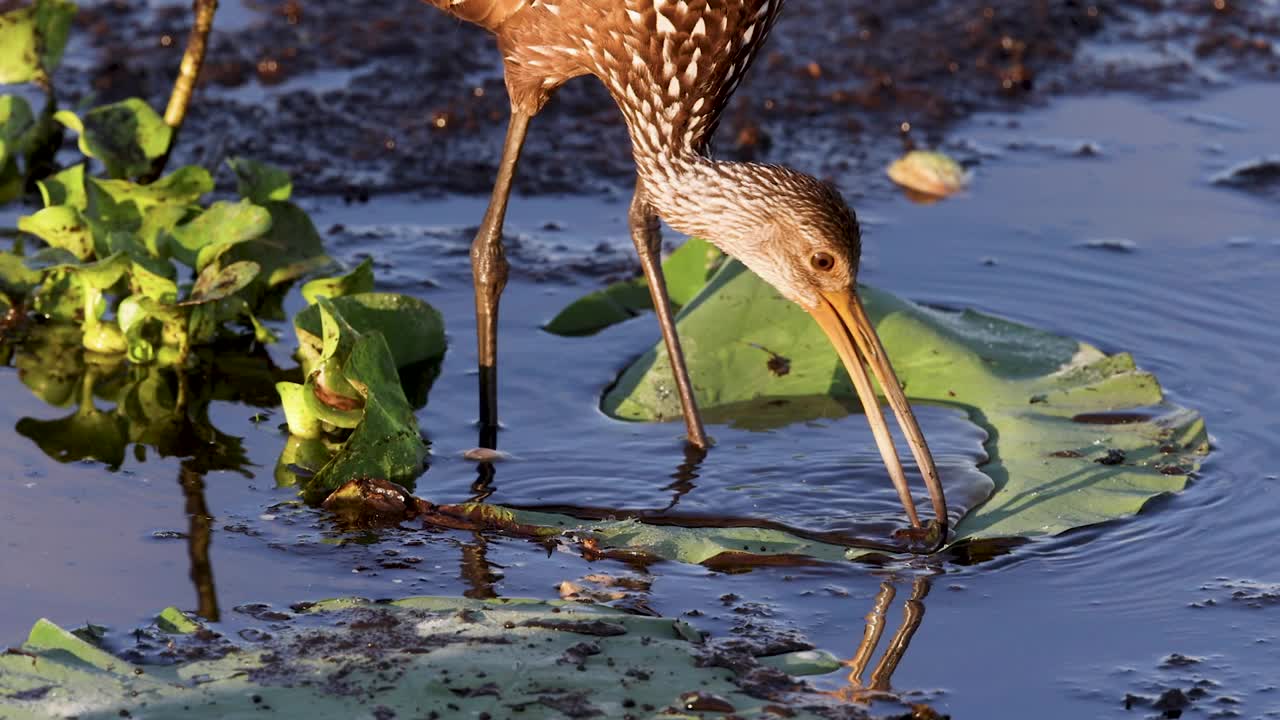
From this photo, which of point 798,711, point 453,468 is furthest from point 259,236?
point 798,711

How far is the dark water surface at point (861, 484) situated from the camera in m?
5.18

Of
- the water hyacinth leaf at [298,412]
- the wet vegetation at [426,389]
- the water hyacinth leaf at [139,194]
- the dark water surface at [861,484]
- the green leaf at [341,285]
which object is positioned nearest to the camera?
the wet vegetation at [426,389]

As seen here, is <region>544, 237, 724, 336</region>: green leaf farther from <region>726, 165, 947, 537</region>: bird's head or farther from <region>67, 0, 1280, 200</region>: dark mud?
<region>67, 0, 1280, 200</region>: dark mud

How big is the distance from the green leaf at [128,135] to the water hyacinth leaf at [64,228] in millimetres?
486

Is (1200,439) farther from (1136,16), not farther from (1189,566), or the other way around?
(1136,16)

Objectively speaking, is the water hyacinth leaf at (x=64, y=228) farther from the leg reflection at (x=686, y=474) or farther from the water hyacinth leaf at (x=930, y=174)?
the water hyacinth leaf at (x=930, y=174)

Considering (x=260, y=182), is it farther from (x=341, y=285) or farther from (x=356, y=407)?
(x=356, y=407)

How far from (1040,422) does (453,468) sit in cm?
208

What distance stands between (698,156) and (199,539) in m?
2.10

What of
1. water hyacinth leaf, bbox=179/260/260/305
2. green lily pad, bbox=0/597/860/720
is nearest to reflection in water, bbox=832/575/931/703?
green lily pad, bbox=0/597/860/720

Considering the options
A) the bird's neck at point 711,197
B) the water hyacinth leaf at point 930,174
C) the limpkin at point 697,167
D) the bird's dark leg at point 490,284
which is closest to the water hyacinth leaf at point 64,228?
the bird's dark leg at point 490,284

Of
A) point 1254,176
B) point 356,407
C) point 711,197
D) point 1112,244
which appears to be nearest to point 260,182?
point 356,407

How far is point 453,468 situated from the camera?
631 cm

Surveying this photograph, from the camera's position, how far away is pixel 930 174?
9.05 m
